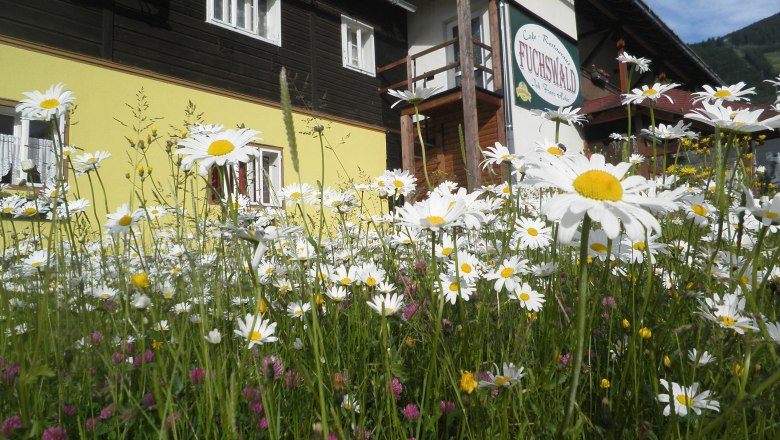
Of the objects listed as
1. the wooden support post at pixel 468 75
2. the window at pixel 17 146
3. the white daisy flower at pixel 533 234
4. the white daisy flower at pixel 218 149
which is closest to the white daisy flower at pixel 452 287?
the white daisy flower at pixel 533 234

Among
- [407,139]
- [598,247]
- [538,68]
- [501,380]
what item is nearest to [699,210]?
[598,247]

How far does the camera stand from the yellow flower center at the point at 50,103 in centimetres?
152

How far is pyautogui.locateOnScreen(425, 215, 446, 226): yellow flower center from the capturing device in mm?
1029

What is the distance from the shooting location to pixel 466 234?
239 centimetres

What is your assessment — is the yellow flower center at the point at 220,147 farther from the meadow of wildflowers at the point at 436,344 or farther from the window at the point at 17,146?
the window at the point at 17,146

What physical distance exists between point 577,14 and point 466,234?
40.2ft

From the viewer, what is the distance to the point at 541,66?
10234mm

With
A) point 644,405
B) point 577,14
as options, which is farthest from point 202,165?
point 577,14

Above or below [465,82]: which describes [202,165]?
below

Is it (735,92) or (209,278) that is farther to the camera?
(209,278)

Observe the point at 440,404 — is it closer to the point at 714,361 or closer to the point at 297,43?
the point at 714,361

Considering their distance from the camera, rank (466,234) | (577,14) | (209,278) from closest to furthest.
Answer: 1. (209,278)
2. (466,234)
3. (577,14)

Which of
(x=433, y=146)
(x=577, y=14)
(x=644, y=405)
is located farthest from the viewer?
(x=577, y=14)

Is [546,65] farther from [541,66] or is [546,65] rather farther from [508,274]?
[508,274]
